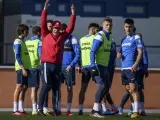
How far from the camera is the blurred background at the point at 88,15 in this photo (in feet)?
65.6

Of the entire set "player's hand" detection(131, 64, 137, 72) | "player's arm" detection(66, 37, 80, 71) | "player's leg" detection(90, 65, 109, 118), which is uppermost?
"player's arm" detection(66, 37, 80, 71)

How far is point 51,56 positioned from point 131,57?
64.1 inches

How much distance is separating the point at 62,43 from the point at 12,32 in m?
6.86

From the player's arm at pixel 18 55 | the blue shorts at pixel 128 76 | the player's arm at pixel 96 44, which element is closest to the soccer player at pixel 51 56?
the player's arm at pixel 96 44

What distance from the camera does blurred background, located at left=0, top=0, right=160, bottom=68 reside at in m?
20.0

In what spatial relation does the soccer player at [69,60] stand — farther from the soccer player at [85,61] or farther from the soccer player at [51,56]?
the soccer player at [51,56]

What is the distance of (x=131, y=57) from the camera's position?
44.8 ft

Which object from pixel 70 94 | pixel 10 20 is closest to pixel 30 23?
pixel 10 20

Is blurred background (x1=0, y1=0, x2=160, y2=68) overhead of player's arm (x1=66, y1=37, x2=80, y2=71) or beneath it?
overhead

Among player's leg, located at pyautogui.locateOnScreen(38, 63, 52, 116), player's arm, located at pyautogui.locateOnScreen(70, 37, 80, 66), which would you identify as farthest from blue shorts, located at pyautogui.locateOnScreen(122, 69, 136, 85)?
player's leg, located at pyautogui.locateOnScreen(38, 63, 52, 116)

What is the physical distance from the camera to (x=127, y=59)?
13.7m

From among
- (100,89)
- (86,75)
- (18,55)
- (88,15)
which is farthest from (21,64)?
(88,15)

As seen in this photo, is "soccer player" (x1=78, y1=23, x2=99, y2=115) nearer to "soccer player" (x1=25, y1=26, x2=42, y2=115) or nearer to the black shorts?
the black shorts

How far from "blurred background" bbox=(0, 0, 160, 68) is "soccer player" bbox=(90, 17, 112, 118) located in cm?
624
